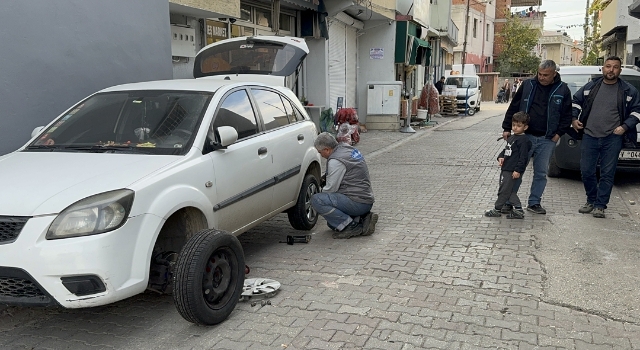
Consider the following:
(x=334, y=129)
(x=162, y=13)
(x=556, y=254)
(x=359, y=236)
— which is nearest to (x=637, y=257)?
(x=556, y=254)

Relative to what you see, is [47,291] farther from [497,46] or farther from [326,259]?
[497,46]

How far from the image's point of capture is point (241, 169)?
4.70 metres

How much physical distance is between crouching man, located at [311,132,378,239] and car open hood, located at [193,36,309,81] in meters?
3.23

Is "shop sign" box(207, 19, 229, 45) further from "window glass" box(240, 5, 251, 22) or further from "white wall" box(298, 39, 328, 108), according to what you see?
"white wall" box(298, 39, 328, 108)

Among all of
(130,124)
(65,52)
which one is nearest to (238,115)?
(130,124)

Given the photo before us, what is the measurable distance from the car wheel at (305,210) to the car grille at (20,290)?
308 centimetres

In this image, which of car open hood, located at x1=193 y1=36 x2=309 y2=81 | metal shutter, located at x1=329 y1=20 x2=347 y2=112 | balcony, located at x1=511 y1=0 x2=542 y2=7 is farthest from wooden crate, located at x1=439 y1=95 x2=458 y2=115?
balcony, located at x1=511 y1=0 x2=542 y2=7

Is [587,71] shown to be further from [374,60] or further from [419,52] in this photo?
[419,52]

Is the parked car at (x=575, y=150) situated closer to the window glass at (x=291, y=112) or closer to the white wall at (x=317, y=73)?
the window glass at (x=291, y=112)

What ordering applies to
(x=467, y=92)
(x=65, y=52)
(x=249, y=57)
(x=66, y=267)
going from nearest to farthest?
(x=66, y=267)
(x=65, y=52)
(x=249, y=57)
(x=467, y=92)

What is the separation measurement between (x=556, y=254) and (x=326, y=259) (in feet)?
7.28

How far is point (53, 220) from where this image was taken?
3240 mm

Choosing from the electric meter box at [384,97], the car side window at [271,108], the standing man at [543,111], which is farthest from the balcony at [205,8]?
the electric meter box at [384,97]

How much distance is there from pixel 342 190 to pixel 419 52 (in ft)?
53.8
